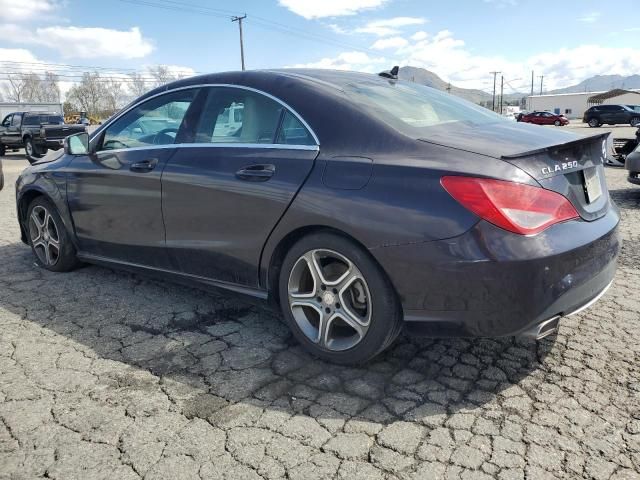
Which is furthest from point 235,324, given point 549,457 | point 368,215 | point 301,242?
point 549,457

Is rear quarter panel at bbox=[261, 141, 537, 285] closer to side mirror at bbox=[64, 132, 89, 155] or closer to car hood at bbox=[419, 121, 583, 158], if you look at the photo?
car hood at bbox=[419, 121, 583, 158]

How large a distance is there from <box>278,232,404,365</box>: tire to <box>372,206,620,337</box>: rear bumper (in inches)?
4.0

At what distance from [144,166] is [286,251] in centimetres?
133

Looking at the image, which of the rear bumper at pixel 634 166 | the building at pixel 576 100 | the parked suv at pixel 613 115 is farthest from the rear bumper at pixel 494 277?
the building at pixel 576 100

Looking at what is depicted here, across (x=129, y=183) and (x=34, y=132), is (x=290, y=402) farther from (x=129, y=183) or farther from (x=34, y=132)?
(x=34, y=132)

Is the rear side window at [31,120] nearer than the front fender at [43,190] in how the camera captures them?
No

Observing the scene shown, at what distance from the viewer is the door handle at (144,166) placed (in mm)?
3574

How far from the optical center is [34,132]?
1888 cm

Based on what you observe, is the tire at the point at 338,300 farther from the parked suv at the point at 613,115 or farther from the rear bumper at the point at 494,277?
the parked suv at the point at 613,115

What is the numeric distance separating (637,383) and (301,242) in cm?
183

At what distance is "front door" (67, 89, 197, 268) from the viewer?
358cm

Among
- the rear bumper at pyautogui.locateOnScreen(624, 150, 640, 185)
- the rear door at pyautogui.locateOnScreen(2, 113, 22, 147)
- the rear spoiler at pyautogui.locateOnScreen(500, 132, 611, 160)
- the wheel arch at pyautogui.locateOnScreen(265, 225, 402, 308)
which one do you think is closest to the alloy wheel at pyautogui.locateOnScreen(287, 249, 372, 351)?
the wheel arch at pyautogui.locateOnScreen(265, 225, 402, 308)

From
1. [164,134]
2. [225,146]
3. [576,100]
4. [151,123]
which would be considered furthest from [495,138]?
[576,100]

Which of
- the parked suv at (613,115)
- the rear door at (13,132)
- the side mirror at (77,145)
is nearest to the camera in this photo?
the side mirror at (77,145)
